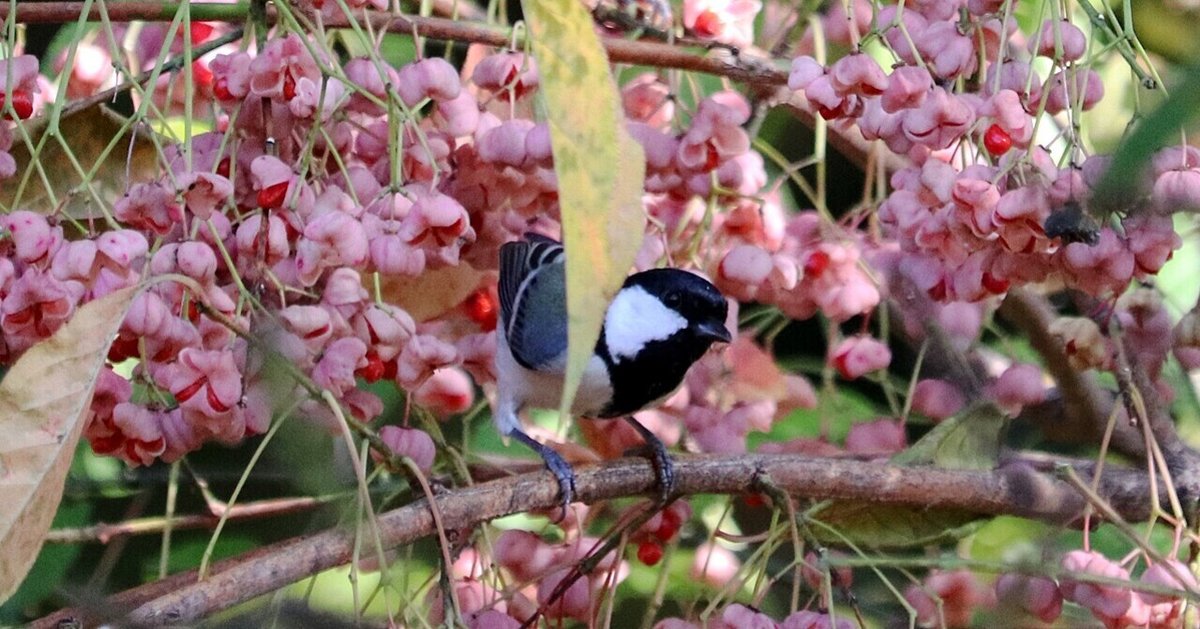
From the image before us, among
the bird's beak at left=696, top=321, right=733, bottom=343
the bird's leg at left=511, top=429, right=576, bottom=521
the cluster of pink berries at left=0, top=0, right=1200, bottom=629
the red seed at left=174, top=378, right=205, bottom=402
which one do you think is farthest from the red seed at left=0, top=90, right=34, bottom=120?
the bird's beak at left=696, top=321, right=733, bottom=343

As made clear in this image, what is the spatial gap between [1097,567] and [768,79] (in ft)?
1.65

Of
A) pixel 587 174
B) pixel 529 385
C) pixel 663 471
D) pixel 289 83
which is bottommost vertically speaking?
pixel 529 385

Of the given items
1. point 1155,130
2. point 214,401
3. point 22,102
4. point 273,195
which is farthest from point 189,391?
point 1155,130

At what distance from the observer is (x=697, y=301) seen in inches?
60.5

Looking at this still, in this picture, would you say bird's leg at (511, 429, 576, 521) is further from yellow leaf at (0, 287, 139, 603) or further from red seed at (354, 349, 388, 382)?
yellow leaf at (0, 287, 139, 603)

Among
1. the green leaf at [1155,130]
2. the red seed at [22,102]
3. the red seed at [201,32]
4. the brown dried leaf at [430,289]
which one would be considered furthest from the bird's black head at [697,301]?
the green leaf at [1155,130]

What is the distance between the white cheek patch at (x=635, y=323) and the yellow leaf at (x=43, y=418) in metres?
0.92

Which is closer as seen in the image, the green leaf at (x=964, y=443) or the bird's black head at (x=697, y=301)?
the green leaf at (x=964, y=443)

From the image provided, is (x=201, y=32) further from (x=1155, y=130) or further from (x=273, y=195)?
(x=1155, y=130)

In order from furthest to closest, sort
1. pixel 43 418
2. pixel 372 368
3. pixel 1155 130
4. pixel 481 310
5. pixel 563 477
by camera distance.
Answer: pixel 481 310, pixel 563 477, pixel 372 368, pixel 43 418, pixel 1155 130

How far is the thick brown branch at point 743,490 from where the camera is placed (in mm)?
1005

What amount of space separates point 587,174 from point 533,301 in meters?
1.19

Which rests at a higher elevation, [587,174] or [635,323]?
[587,174]

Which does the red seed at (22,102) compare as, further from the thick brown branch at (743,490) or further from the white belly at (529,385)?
the white belly at (529,385)
